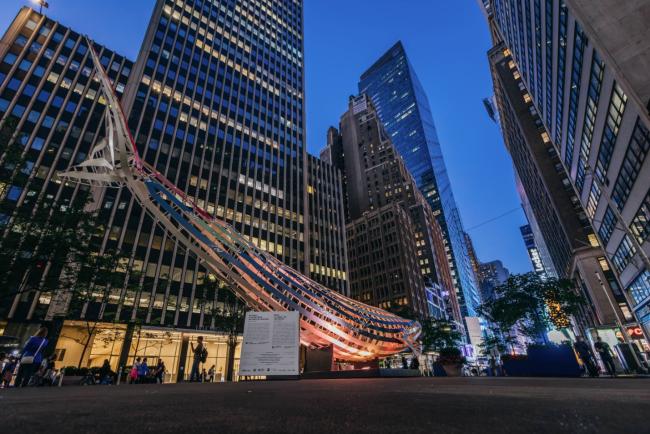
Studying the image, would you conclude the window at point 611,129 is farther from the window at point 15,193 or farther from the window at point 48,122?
the window at point 48,122

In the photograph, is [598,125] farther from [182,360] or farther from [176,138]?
[176,138]

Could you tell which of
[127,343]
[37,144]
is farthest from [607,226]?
[37,144]

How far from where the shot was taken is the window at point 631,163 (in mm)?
25156

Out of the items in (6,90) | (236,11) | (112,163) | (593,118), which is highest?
(236,11)

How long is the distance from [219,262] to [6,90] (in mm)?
53447

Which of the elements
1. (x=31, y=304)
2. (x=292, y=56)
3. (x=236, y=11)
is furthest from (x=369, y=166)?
(x=31, y=304)

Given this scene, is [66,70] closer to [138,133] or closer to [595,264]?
[138,133]

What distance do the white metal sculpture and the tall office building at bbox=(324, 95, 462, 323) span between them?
64.3 meters

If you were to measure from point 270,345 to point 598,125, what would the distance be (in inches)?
1500

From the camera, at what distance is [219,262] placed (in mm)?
20984

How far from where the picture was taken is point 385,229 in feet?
346

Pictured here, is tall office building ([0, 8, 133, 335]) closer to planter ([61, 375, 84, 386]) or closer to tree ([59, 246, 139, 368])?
tree ([59, 246, 139, 368])

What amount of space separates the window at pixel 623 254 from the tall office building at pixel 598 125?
6.6 inches

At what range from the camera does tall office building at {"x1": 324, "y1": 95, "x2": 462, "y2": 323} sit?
3831 inches
